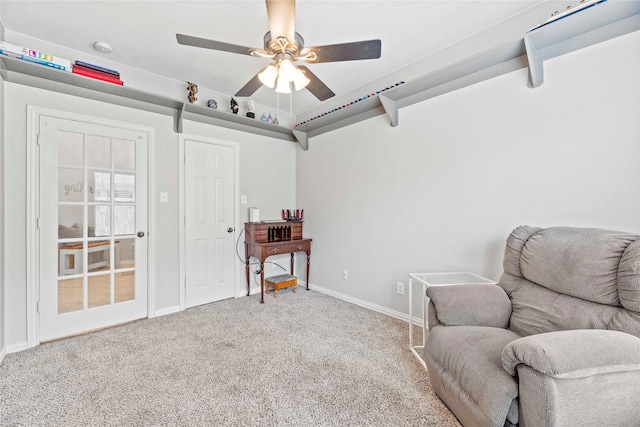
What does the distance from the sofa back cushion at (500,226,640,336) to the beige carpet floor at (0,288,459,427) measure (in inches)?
31.2

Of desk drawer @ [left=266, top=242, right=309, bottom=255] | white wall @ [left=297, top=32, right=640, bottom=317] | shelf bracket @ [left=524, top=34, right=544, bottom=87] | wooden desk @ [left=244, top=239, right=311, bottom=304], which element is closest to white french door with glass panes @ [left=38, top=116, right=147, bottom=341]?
wooden desk @ [left=244, top=239, right=311, bottom=304]

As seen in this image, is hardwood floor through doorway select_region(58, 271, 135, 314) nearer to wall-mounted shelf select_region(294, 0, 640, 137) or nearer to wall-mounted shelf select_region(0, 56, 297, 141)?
wall-mounted shelf select_region(0, 56, 297, 141)

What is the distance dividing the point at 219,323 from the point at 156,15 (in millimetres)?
2709

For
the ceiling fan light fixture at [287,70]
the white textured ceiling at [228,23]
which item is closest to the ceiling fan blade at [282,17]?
the ceiling fan light fixture at [287,70]

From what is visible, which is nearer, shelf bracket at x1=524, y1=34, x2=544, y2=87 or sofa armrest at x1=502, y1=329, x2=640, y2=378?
sofa armrest at x1=502, y1=329, x2=640, y2=378

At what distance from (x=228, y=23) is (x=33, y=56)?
152cm

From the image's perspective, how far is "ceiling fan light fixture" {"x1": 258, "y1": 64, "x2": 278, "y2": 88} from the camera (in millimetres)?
1753

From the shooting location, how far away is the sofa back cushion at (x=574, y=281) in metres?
1.29

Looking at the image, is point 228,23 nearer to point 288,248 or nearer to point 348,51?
point 348,51

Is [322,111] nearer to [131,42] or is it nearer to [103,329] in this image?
[131,42]

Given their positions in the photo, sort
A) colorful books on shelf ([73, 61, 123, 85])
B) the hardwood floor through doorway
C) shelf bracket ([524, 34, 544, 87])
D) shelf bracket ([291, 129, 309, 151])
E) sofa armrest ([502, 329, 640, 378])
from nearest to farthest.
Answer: sofa armrest ([502, 329, 640, 378]) → shelf bracket ([524, 34, 544, 87]) → colorful books on shelf ([73, 61, 123, 85]) → the hardwood floor through doorway → shelf bracket ([291, 129, 309, 151])

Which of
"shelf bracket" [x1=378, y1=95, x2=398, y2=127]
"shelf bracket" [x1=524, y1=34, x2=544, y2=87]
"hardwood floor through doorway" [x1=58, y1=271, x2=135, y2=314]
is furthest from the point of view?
"shelf bracket" [x1=378, y1=95, x2=398, y2=127]

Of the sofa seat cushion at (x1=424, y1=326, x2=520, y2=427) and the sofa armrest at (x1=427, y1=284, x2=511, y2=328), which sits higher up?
the sofa armrest at (x1=427, y1=284, x2=511, y2=328)

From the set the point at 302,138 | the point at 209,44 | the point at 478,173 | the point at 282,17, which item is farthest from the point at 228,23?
the point at 478,173
